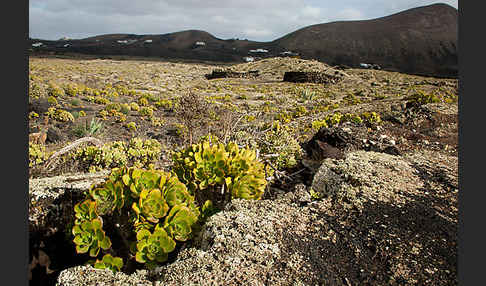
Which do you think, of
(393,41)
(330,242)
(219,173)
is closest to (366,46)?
(393,41)

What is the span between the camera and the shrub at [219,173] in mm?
2236

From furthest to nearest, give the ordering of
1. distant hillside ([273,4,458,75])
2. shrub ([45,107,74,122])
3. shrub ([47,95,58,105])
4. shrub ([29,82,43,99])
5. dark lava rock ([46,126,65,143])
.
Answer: distant hillside ([273,4,458,75]) < shrub ([29,82,43,99]) < shrub ([47,95,58,105]) < shrub ([45,107,74,122]) < dark lava rock ([46,126,65,143])

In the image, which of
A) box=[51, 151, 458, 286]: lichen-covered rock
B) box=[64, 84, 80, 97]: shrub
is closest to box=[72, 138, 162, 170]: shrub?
box=[51, 151, 458, 286]: lichen-covered rock

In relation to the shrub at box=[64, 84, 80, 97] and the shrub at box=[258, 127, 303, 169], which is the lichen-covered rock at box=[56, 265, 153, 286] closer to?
the shrub at box=[258, 127, 303, 169]

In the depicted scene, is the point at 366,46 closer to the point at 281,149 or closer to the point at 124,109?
the point at 124,109

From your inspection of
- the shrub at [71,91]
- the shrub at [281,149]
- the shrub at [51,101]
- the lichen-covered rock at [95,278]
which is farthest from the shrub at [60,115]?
the lichen-covered rock at [95,278]

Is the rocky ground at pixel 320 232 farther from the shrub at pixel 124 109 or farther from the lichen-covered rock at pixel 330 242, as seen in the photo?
the shrub at pixel 124 109

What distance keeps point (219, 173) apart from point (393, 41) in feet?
227

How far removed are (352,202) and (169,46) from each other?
8749cm

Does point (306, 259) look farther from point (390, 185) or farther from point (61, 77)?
point (61, 77)

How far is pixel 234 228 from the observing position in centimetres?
189

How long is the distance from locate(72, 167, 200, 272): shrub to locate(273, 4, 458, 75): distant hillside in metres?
56.6

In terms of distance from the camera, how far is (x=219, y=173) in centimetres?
225

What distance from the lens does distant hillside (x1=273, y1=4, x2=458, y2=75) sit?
53484 mm
